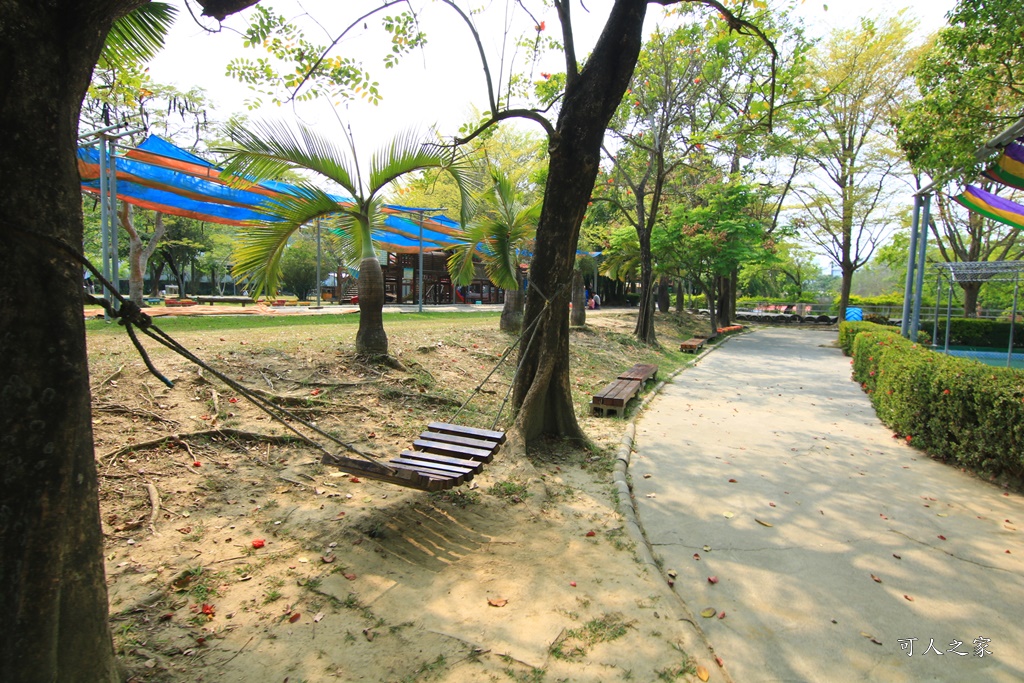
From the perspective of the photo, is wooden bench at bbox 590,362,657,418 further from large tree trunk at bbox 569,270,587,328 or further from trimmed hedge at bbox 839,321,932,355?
trimmed hedge at bbox 839,321,932,355

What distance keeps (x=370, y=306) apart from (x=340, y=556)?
4.11 metres

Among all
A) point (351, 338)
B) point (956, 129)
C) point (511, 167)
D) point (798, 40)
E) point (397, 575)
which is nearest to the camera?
point (397, 575)

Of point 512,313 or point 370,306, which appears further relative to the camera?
point 512,313

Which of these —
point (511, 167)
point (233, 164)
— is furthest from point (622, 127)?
point (233, 164)

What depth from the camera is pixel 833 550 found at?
12.3 ft

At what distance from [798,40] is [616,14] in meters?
11.3

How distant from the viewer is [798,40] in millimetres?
13633

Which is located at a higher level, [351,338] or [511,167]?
[511,167]

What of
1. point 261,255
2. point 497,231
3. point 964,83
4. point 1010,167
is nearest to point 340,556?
point 261,255

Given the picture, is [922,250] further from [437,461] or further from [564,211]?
[437,461]

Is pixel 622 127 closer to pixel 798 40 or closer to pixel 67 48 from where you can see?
pixel 798 40

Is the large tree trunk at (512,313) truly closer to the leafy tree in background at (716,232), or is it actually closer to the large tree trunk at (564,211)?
the large tree trunk at (564,211)

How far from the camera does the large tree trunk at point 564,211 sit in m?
5.20

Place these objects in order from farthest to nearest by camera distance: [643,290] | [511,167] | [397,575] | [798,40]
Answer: [511,167]
[643,290]
[798,40]
[397,575]
